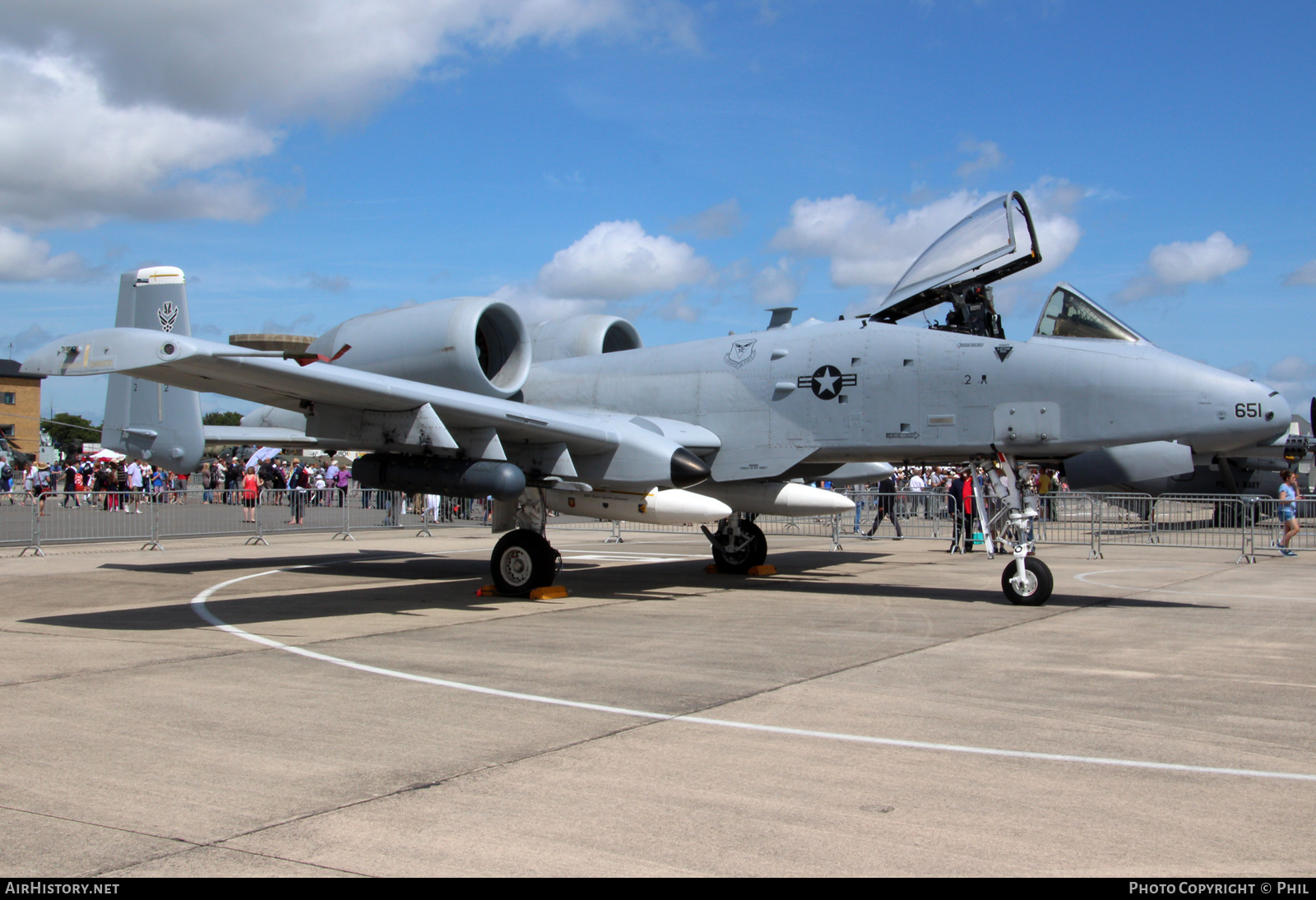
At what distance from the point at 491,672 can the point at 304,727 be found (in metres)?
1.79

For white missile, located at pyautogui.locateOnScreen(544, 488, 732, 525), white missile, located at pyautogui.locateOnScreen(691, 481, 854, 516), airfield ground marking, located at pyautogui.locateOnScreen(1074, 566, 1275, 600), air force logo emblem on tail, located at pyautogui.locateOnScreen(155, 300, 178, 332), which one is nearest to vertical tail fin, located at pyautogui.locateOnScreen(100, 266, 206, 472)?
air force logo emblem on tail, located at pyautogui.locateOnScreen(155, 300, 178, 332)

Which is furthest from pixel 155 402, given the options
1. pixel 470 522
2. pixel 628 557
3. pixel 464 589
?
pixel 470 522

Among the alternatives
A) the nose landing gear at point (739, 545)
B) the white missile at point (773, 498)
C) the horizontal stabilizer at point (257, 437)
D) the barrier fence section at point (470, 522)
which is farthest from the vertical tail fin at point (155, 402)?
the nose landing gear at point (739, 545)

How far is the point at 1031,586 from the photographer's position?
10594mm

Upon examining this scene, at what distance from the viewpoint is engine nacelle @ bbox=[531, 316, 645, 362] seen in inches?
567

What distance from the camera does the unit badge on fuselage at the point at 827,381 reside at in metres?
11.5

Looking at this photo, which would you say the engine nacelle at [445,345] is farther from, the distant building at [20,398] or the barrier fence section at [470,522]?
the distant building at [20,398]

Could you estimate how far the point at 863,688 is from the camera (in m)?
6.49

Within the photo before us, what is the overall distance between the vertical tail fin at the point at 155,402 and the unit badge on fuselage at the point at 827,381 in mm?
7845

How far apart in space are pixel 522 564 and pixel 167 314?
573 centimetres

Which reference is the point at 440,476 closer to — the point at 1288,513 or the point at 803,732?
the point at 803,732

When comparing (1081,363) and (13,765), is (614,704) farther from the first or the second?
(1081,363)

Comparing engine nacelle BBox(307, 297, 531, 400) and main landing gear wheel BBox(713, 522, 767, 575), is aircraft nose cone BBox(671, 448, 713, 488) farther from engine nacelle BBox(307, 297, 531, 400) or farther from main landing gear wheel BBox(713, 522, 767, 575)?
main landing gear wheel BBox(713, 522, 767, 575)

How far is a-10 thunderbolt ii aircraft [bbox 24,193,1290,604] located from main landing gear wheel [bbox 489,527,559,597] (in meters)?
0.02
